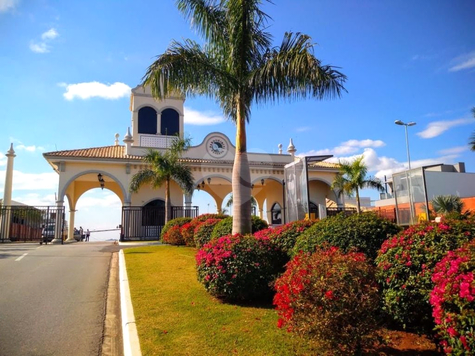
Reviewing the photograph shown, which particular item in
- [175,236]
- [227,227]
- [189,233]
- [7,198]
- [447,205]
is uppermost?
[7,198]

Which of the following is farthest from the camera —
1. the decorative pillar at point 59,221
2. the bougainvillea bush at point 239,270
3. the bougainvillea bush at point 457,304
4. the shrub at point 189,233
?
the decorative pillar at point 59,221

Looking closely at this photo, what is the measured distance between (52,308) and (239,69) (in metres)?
7.90

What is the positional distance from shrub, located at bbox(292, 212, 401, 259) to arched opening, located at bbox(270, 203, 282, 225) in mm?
24812

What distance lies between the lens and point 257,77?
397 inches

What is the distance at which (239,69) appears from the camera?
1061 centimetres

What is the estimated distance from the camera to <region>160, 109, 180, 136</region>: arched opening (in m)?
29.2

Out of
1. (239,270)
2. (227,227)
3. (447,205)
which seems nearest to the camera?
(239,270)

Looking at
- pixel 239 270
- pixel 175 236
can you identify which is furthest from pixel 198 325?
pixel 175 236

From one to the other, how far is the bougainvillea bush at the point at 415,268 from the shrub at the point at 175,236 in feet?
→ 41.7

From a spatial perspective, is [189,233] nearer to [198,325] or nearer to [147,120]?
[198,325]

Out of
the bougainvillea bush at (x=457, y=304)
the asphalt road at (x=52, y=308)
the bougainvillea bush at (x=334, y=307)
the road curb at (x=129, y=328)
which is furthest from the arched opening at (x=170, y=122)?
the bougainvillea bush at (x=457, y=304)

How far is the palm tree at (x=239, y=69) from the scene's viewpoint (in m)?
9.41

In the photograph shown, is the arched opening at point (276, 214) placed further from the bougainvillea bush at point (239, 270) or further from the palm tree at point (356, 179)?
the bougainvillea bush at point (239, 270)

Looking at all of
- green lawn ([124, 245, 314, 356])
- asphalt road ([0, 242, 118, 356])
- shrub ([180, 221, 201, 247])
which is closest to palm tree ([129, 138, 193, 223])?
shrub ([180, 221, 201, 247])
